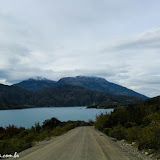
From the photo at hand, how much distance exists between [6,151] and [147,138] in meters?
10.6

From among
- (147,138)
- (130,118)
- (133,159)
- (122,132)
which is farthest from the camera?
(130,118)

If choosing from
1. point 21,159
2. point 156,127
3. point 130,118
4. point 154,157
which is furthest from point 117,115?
point 21,159

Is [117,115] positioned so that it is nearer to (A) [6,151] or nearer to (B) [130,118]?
(B) [130,118]

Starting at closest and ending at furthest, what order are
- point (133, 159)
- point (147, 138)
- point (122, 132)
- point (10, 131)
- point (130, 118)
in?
1. point (133, 159)
2. point (147, 138)
3. point (122, 132)
4. point (130, 118)
5. point (10, 131)

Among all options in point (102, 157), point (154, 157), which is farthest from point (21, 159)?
point (154, 157)

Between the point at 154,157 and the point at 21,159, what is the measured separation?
26.2 ft

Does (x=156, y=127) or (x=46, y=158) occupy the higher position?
(x=156, y=127)

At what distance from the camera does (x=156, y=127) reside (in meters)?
14.1

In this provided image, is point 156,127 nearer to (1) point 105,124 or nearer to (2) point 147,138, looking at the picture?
(2) point 147,138

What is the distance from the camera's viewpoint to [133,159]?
36.1 ft

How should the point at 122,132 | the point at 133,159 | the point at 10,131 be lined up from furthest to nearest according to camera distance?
the point at 10,131
the point at 122,132
the point at 133,159

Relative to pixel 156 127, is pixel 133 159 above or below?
below

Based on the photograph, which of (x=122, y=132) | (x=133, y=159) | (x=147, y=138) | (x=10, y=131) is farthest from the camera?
(x=10, y=131)

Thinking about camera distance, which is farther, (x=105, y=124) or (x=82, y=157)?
(x=105, y=124)
